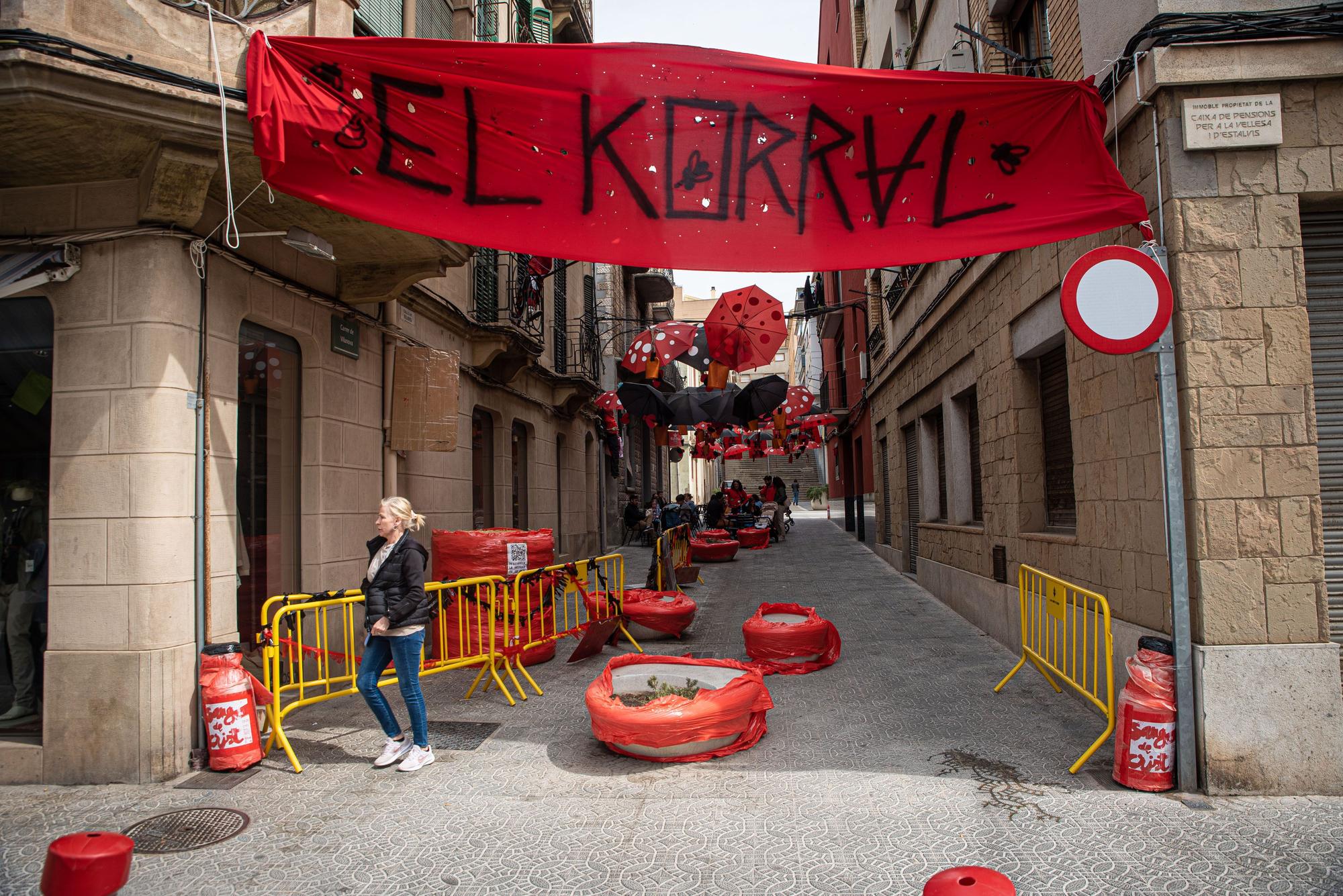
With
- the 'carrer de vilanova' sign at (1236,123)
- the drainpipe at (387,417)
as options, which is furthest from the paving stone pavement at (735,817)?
the 'carrer de vilanova' sign at (1236,123)

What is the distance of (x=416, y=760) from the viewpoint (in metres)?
5.41

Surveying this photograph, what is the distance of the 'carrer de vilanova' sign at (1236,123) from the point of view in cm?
498

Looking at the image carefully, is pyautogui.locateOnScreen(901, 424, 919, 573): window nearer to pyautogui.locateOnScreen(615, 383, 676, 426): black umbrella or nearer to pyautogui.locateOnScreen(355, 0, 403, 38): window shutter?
pyautogui.locateOnScreen(615, 383, 676, 426): black umbrella

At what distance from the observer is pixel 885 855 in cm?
399

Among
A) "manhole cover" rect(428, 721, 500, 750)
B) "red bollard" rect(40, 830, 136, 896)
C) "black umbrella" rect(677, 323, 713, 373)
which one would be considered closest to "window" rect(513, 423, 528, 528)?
"black umbrella" rect(677, 323, 713, 373)

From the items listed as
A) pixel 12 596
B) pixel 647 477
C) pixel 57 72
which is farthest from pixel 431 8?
pixel 647 477

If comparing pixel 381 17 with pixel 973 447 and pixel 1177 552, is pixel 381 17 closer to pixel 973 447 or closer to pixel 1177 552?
pixel 1177 552

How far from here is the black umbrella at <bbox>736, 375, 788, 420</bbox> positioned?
59.2 feet

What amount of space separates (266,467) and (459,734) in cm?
322

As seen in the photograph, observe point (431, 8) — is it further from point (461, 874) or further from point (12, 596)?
point (461, 874)

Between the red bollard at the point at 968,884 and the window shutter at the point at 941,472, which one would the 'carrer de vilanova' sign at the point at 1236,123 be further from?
the window shutter at the point at 941,472

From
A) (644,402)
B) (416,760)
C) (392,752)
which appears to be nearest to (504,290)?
(644,402)

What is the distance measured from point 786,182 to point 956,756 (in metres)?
4.04

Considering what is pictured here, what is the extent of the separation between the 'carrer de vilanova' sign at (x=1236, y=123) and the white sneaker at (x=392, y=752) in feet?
21.6
